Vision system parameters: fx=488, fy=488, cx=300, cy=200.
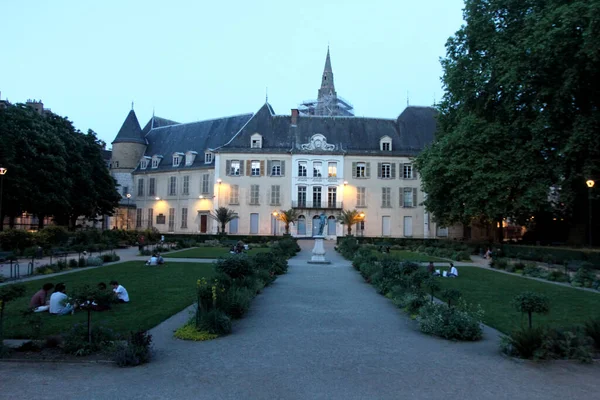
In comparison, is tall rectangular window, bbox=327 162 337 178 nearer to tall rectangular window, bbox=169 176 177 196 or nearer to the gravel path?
tall rectangular window, bbox=169 176 177 196

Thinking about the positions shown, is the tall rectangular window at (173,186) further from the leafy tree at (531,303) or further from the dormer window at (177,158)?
the leafy tree at (531,303)

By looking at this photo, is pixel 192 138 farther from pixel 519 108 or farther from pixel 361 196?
pixel 519 108

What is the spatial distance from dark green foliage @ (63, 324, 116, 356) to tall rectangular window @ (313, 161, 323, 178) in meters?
41.7

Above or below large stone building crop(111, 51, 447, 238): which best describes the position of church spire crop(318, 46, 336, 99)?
above

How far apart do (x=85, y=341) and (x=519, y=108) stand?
909 inches

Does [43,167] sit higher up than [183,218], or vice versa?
[43,167]

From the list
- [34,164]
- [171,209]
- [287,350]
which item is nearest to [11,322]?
[287,350]

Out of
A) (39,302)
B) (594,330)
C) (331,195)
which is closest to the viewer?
(594,330)

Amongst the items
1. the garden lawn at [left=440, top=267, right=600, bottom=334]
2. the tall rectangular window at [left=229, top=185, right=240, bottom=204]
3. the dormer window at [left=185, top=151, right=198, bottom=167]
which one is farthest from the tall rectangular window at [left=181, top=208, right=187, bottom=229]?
the garden lawn at [left=440, top=267, right=600, bottom=334]

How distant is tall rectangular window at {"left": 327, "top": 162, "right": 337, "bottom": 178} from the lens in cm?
4862

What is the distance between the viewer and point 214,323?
841cm

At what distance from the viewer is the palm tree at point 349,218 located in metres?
43.9

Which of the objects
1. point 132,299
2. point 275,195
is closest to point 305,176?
point 275,195

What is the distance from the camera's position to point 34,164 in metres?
31.0
